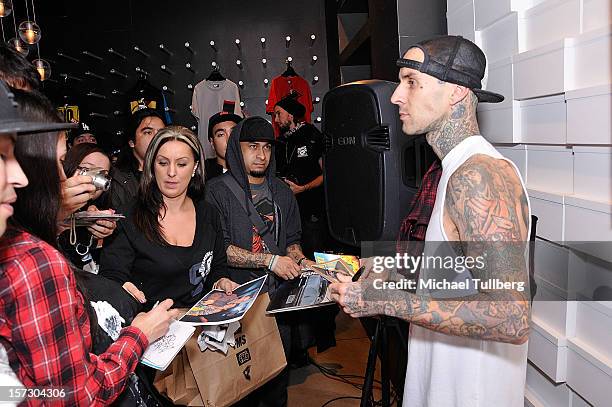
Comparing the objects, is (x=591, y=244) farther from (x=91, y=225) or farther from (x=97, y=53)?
(x=97, y=53)

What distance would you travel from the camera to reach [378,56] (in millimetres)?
3066

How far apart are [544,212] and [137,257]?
1.45m

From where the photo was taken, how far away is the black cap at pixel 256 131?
8.12 feet

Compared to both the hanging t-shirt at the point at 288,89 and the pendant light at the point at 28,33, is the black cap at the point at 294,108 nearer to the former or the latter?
the hanging t-shirt at the point at 288,89

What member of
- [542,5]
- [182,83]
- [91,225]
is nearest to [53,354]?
[91,225]

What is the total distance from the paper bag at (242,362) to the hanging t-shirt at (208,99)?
3.65 meters

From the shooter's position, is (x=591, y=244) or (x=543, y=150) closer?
(x=591, y=244)

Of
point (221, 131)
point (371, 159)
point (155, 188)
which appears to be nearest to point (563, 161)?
point (371, 159)

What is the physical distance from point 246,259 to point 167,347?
917 mm

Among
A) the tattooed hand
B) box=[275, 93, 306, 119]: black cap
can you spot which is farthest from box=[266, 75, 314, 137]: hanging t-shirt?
the tattooed hand

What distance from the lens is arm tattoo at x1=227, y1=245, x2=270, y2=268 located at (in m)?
2.30

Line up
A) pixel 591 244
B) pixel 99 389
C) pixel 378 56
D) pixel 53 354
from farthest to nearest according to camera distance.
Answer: pixel 378 56 → pixel 591 244 → pixel 99 389 → pixel 53 354

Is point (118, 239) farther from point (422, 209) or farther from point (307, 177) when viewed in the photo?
point (307, 177)

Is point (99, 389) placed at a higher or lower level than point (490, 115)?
lower
